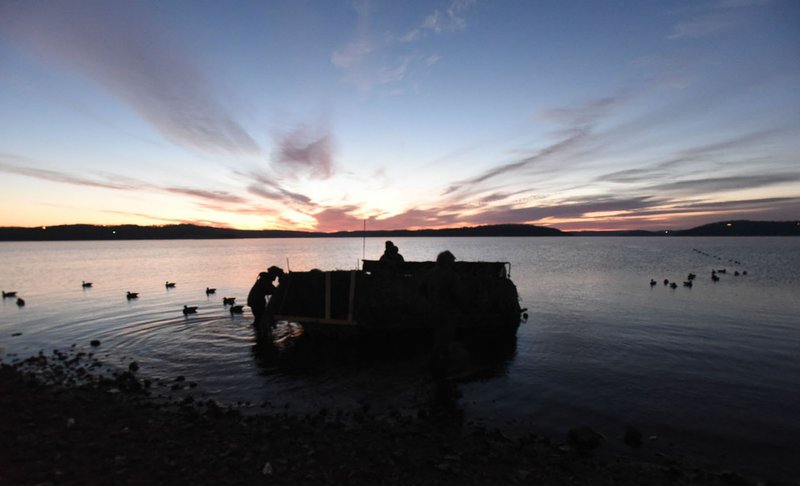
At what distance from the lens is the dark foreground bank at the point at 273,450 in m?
6.98

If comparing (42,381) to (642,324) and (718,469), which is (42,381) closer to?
(718,469)

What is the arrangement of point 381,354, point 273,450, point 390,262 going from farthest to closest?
point 390,262
point 381,354
point 273,450

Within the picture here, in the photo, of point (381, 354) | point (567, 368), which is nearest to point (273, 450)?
point (381, 354)

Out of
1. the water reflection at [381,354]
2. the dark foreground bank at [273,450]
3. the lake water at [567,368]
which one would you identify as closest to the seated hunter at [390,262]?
the water reflection at [381,354]

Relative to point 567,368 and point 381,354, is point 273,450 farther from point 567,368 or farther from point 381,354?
Answer: point 567,368

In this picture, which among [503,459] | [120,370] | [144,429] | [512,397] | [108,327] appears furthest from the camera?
[108,327]

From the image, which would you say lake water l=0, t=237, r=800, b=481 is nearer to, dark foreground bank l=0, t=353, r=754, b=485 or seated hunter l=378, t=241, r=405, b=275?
dark foreground bank l=0, t=353, r=754, b=485

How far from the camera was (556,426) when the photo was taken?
1014 cm

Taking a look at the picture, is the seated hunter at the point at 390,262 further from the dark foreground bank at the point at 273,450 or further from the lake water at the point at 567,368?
the dark foreground bank at the point at 273,450

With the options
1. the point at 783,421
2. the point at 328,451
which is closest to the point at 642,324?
the point at 783,421

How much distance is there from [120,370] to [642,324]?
89.6ft

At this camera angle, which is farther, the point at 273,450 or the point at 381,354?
the point at 381,354

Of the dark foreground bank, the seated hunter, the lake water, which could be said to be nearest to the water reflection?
the lake water

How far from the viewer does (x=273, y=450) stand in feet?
26.3
